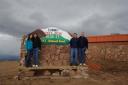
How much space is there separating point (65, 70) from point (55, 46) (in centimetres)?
136

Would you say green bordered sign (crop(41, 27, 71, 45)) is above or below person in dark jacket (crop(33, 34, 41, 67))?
A: above

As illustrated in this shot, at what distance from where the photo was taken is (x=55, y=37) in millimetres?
15086

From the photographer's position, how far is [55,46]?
15.1m

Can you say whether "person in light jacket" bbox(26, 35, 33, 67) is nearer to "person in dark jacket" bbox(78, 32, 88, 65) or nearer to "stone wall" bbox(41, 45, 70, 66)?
"stone wall" bbox(41, 45, 70, 66)

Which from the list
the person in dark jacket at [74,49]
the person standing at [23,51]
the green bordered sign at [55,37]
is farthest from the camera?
the green bordered sign at [55,37]

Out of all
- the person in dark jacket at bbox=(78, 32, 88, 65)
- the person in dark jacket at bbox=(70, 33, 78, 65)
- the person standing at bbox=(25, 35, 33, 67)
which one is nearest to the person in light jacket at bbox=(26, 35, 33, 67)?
the person standing at bbox=(25, 35, 33, 67)

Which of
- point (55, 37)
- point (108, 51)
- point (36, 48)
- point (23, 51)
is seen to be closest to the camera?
point (36, 48)

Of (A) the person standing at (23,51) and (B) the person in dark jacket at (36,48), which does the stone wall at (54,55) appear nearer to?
(B) the person in dark jacket at (36,48)

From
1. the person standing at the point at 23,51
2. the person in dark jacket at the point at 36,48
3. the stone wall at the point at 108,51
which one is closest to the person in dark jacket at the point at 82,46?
the person in dark jacket at the point at 36,48

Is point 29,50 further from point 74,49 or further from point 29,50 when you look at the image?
point 74,49

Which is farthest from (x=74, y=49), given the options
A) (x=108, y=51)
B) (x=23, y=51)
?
(x=108, y=51)

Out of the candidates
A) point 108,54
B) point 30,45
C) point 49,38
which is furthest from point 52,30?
point 108,54

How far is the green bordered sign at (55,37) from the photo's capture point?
1505 centimetres

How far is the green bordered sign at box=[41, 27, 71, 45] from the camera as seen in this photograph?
15055mm
